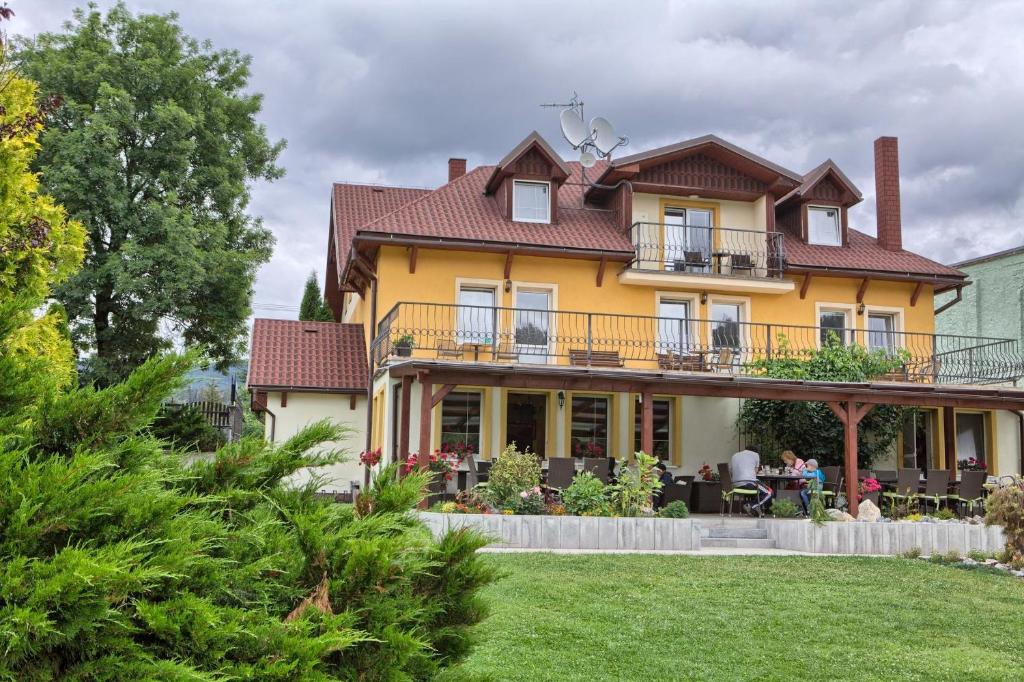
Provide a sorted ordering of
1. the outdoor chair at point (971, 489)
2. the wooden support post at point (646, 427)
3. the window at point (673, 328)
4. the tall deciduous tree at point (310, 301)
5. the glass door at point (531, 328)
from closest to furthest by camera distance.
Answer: the wooden support post at point (646, 427), the outdoor chair at point (971, 489), the glass door at point (531, 328), the window at point (673, 328), the tall deciduous tree at point (310, 301)

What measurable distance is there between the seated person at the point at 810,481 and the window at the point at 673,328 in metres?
3.59

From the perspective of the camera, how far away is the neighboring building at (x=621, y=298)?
61.1ft

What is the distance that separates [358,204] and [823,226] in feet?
38.0

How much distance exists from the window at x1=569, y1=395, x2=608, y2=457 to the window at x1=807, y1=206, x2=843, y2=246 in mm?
6600

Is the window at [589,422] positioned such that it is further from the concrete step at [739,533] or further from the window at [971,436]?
the window at [971,436]

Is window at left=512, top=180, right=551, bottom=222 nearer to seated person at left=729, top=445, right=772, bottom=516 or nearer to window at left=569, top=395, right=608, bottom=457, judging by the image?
window at left=569, top=395, right=608, bottom=457

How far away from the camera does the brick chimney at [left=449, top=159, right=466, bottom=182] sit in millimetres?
24875

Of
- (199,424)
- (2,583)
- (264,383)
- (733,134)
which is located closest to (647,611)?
(2,583)

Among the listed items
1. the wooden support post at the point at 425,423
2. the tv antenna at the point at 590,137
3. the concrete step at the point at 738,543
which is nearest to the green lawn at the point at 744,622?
the concrete step at the point at 738,543

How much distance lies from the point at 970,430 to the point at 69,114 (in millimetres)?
22755

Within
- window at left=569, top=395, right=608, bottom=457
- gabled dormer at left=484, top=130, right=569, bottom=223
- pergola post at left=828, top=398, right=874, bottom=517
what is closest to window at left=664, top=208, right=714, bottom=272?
gabled dormer at left=484, top=130, right=569, bottom=223

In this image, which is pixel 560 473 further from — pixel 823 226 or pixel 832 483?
pixel 823 226

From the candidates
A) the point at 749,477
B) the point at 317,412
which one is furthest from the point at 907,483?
the point at 317,412

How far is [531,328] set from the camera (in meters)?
18.9
